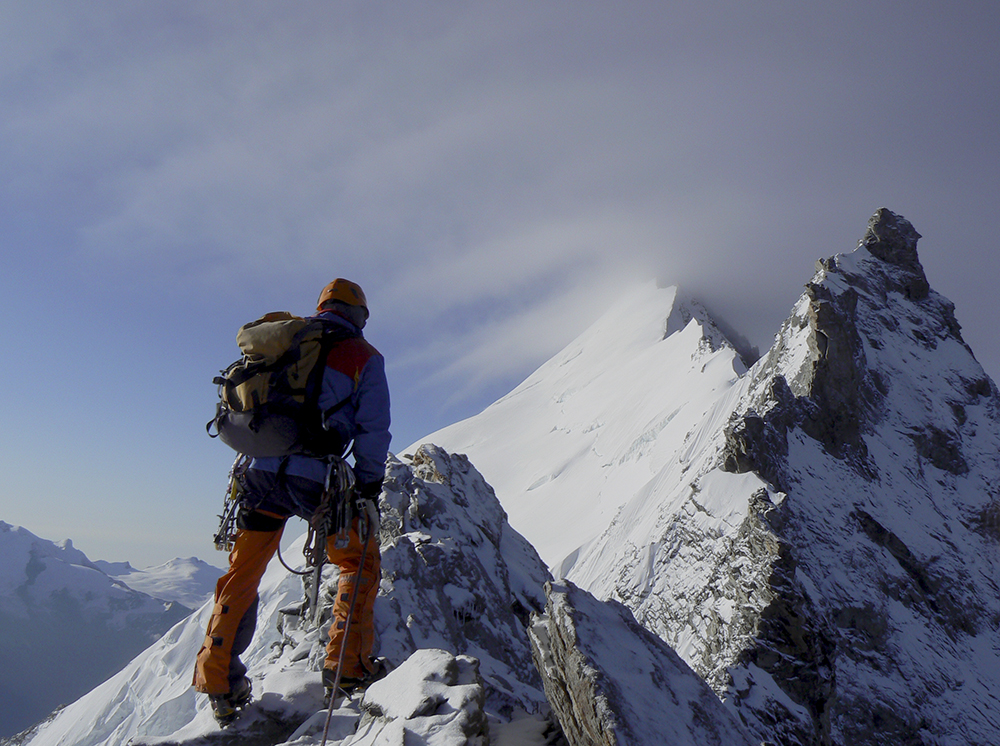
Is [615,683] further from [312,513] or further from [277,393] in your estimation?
[277,393]

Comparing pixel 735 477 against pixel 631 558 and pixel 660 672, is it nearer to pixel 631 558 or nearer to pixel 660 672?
pixel 631 558

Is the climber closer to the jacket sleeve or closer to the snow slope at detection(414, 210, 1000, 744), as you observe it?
the jacket sleeve

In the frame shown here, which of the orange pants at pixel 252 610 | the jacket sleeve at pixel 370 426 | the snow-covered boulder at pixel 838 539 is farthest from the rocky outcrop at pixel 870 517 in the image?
the jacket sleeve at pixel 370 426

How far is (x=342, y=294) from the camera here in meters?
5.26

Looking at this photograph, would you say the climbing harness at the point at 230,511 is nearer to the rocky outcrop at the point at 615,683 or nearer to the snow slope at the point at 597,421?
the rocky outcrop at the point at 615,683

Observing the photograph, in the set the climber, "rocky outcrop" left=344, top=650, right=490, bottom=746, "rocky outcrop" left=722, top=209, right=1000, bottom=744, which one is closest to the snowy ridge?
"rocky outcrop" left=344, top=650, right=490, bottom=746

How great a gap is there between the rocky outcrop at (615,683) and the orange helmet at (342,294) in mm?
3089

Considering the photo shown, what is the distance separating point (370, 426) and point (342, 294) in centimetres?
130

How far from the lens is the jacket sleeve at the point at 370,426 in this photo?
4820mm

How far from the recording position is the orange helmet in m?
5.25

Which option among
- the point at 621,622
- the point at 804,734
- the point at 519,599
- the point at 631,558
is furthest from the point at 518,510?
the point at 621,622

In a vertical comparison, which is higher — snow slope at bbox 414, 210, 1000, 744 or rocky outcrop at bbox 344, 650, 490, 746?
snow slope at bbox 414, 210, 1000, 744

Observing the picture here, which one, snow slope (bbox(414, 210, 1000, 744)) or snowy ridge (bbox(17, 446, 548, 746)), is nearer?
snowy ridge (bbox(17, 446, 548, 746))

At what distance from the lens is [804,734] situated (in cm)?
2205
